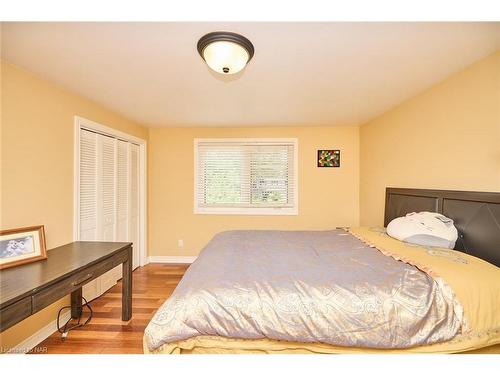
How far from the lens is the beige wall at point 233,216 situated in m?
3.79

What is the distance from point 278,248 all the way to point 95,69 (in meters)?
2.21

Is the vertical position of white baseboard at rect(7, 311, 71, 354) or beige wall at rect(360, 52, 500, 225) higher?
beige wall at rect(360, 52, 500, 225)

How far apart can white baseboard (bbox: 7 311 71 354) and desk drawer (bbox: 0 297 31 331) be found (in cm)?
86

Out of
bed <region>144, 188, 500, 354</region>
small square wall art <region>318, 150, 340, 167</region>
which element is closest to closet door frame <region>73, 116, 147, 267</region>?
bed <region>144, 188, 500, 354</region>

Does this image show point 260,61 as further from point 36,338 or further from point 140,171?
point 36,338

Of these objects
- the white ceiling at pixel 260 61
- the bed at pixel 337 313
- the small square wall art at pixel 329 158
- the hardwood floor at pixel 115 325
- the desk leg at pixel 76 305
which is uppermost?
the white ceiling at pixel 260 61

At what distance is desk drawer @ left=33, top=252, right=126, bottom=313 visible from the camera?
138 centimetres

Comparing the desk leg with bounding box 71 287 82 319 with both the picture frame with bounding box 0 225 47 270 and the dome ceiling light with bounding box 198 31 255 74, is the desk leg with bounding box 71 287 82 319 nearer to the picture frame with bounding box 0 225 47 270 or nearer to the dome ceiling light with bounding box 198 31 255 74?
the picture frame with bounding box 0 225 47 270

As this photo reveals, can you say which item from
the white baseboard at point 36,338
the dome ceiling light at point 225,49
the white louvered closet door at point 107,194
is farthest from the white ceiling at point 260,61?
the white baseboard at point 36,338

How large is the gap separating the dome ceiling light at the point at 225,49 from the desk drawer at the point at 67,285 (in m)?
1.82

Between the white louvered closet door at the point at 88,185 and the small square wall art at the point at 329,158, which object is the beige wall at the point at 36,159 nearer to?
the white louvered closet door at the point at 88,185

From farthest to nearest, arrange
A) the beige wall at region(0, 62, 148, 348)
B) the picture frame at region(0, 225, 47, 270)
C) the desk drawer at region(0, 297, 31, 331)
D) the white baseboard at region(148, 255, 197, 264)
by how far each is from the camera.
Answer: the white baseboard at region(148, 255, 197, 264) → the beige wall at region(0, 62, 148, 348) → the picture frame at region(0, 225, 47, 270) → the desk drawer at region(0, 297, 31, 331)
